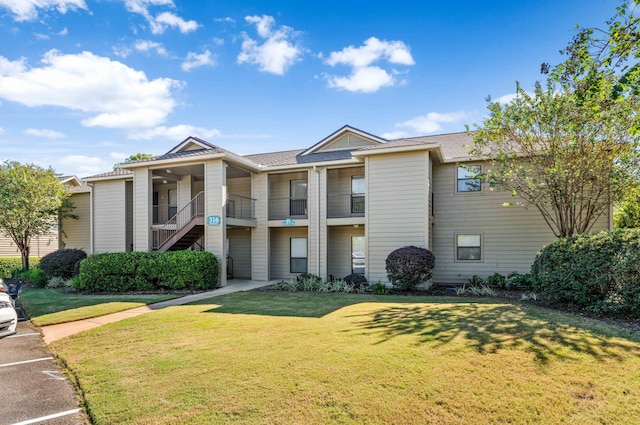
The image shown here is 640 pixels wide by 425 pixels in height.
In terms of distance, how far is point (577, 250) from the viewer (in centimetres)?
873

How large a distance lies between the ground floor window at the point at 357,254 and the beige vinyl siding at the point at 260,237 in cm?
408

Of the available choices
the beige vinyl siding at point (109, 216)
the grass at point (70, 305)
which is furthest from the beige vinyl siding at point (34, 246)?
the grass at point (70, 305)

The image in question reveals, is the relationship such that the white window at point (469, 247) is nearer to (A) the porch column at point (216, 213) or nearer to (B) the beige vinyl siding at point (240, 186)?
(A) the porch column at point (216, 213)

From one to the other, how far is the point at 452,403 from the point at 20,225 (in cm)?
2322

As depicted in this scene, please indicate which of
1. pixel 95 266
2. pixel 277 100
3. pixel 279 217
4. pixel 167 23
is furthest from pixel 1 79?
pixel 279 217

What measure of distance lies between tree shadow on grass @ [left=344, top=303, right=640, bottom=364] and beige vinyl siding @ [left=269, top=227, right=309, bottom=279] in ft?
30.5

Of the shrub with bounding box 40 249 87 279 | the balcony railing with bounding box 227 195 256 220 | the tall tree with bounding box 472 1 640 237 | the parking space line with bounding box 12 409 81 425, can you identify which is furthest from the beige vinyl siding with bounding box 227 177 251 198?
the parking space line with bounding box 12 409 81 425

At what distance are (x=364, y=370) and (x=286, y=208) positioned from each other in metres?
13.6

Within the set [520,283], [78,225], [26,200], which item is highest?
[26,200]

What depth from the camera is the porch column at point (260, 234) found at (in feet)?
55.9

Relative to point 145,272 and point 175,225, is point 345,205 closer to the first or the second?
point 175,225

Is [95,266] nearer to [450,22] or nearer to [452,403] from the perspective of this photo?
[452,403]

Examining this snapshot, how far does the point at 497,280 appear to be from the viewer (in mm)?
13852

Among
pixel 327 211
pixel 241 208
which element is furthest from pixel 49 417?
pixel 241 208
